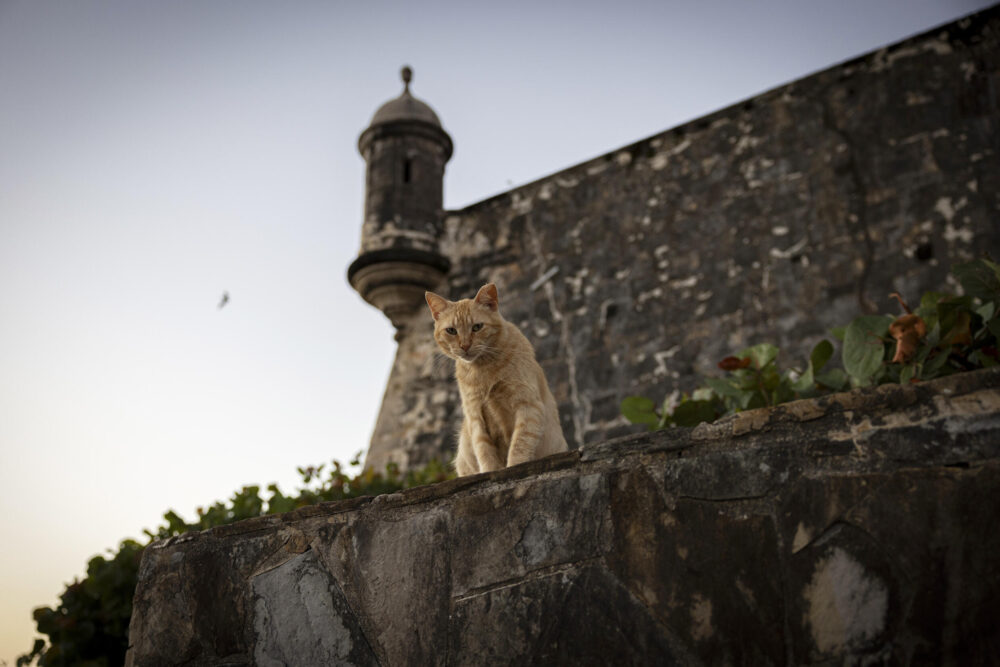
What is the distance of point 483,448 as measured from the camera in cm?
312

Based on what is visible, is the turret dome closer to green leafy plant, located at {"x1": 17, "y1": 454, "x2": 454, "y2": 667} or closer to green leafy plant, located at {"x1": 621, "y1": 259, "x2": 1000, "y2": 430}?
green leafy plant, located at {"x1": 17, "y1": 454, "x2": 454, "y2": 667}

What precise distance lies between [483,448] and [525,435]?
21cm

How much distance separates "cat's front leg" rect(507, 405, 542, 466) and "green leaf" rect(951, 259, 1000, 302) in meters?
1.57

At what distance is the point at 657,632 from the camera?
1988mm

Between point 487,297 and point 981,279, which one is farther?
point 487,297

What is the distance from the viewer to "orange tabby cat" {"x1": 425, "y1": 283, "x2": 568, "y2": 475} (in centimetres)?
311

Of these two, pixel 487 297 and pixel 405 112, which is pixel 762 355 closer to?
pixel 487 297

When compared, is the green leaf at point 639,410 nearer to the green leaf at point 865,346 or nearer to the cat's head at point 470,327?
the cat's head at point 470,327

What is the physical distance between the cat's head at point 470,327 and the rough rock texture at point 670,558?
31.7 inches

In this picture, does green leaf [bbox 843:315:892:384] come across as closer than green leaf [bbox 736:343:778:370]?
Yes

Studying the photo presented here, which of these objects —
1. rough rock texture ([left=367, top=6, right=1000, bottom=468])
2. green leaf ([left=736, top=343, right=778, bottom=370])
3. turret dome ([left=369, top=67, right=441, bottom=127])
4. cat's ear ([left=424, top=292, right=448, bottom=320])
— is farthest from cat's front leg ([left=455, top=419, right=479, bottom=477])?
turret dome ([left=369, top=67, right=441, bottom=127])

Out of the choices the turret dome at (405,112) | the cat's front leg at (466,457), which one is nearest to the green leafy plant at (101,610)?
the cat's front leg at (466,457)

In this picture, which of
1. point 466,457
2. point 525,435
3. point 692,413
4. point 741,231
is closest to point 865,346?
point 692,413

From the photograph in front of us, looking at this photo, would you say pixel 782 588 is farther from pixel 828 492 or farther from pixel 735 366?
pixel 735 366
